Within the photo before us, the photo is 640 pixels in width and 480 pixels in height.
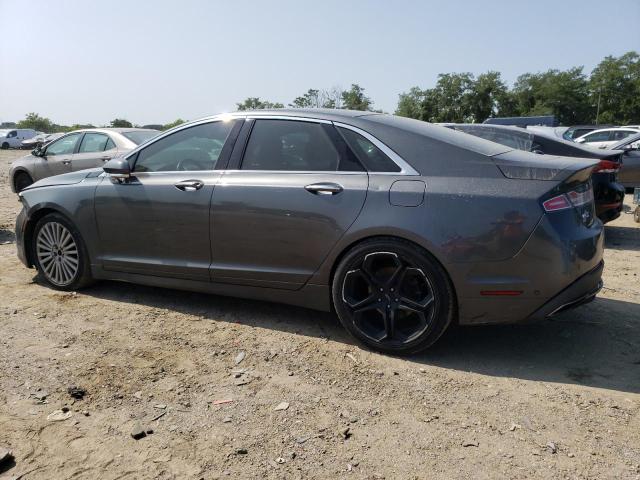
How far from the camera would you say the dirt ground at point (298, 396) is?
2.48 m

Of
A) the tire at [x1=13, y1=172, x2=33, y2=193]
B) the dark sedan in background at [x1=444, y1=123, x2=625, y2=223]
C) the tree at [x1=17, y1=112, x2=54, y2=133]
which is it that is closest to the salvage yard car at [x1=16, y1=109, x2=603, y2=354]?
the dark sedan in background at [x1=444, y1=123, x2=625, y2=223]

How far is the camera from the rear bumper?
326cm

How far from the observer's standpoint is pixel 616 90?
193 ft

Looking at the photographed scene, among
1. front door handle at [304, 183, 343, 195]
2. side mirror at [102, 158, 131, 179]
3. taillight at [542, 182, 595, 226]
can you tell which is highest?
side mirror at [102, 158, 131, 179]

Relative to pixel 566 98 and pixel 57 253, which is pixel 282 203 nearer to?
pixel 57 253

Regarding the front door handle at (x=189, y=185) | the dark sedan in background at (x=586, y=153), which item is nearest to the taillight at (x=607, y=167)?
the dark sedan in background at (x=586, y=153)

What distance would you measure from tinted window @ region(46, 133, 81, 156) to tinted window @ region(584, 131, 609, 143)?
574 inches

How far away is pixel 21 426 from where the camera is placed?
2775 millimetres

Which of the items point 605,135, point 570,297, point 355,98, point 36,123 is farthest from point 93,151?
point 36,123

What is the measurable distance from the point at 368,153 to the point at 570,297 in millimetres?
1565

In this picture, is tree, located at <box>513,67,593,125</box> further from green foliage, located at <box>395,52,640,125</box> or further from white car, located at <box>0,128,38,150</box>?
white car, located at <box>0,128,38,150</box>

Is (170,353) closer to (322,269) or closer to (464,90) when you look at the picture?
(322,269)

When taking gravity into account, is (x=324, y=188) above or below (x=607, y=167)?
above

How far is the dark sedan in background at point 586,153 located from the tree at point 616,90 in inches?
2257
